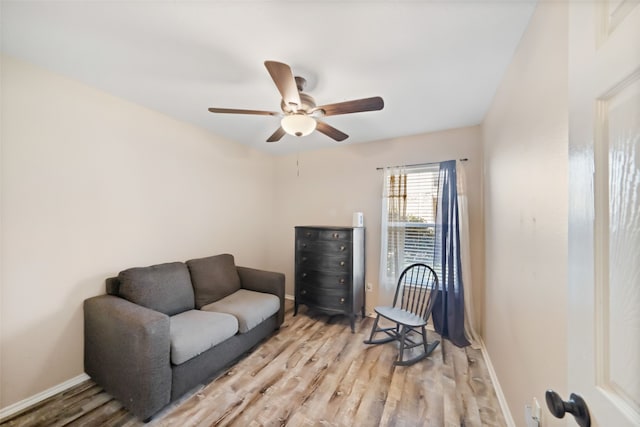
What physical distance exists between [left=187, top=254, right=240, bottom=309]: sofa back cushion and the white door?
8.60ft

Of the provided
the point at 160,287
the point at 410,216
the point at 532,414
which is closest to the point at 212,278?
the point at 160,287

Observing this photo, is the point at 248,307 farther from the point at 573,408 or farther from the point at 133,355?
the point at 573,408

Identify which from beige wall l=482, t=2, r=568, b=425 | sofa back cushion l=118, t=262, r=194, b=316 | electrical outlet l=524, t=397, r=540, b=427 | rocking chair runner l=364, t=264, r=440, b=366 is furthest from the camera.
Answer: rocking chair runner l=364, t=264, r=440, b=366

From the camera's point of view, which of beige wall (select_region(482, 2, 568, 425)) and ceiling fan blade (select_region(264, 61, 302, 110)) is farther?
ceiling fan blade (select_region(264, 61, 302, 110))

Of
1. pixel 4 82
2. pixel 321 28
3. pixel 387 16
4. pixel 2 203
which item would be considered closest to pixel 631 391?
pixel 387 16

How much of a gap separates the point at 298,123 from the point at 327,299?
208 centimetres

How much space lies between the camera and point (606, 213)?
18.8 inches

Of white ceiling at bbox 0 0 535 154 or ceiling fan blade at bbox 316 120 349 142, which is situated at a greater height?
white ceiling at bbox 0 0 535 154

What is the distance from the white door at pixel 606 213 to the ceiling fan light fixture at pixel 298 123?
136cm

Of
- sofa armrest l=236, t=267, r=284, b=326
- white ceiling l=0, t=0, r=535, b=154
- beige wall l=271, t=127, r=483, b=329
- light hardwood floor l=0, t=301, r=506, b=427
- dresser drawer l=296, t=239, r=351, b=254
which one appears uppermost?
white ceiling l=0, t=0, r=535, b=154

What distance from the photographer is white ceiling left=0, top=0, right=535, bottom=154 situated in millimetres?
1213

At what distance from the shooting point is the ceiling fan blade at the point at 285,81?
49.1 inches

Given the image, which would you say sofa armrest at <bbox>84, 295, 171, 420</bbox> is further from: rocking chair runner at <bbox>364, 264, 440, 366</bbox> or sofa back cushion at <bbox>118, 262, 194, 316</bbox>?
rocking chair runner at <bbox>364, 264, 440, 366</bbox>

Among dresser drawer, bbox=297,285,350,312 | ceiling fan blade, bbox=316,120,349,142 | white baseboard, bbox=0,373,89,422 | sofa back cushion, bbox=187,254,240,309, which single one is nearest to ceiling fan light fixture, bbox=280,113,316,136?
ceiling fan blade, bbox=316,120,349,142
